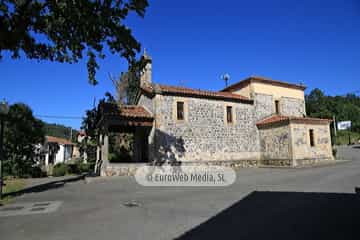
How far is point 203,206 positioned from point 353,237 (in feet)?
12.3

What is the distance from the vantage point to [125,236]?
4742mm

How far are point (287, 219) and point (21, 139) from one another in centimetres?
2004

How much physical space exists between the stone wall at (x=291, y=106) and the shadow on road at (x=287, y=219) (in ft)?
51.0

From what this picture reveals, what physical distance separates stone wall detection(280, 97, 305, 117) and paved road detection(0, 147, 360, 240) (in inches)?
561

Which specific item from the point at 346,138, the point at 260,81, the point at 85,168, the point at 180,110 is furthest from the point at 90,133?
the point at 346,138

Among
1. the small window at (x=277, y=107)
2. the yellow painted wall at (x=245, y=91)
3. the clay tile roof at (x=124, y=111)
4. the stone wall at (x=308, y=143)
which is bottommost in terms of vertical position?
the stone wall at (x=308, y=143)

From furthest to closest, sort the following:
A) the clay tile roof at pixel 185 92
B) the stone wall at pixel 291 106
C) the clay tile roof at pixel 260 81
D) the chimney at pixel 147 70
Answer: the stone wall at pixel 291 106 < the clay tile roof at pixel 260 81 < the chimney at pixel 147 70 < the clay tile roof at pixel 185 92

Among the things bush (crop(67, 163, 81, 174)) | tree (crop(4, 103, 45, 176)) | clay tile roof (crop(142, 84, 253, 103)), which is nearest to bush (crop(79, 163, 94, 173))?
bush (crop(67, 163, 81, 174))

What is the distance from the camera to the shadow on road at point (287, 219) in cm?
457

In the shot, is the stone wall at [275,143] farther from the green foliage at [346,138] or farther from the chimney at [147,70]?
the green foliage at [346,138]

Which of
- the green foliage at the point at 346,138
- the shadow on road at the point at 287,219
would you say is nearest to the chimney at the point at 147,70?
the shadow on road at the point at 287,219

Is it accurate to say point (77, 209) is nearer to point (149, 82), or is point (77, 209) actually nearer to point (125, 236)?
point (125, 236)

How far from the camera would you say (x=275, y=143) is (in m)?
19.2

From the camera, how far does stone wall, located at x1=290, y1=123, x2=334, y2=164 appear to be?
1803cm
